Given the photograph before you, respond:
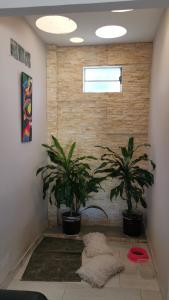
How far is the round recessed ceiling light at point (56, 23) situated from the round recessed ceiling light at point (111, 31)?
50cm

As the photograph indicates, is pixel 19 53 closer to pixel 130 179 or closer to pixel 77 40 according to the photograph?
pixel 77 40

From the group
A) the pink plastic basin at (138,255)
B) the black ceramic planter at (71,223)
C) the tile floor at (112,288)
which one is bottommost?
the tile floor at (112,288)

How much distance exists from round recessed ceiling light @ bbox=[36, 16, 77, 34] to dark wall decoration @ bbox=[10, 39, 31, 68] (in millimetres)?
354

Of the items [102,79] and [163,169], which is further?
[102,79]

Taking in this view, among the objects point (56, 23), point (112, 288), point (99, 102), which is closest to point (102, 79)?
point (99, 102)

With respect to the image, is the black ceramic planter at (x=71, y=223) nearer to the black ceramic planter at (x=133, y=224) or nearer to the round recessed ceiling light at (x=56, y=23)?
the black ceramic planter at (x=133, y=224)

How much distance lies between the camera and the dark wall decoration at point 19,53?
232 cm

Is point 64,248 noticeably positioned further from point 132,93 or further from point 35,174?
point 132,93

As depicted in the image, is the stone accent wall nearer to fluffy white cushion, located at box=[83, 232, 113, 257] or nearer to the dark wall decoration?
fluffy white cushion, located at box=[83, 232, 113, 257]

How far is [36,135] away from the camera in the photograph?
3.11 metres

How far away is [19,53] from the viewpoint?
248 cm

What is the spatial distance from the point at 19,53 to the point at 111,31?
49.3 inches

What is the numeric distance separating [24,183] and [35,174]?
38 cm

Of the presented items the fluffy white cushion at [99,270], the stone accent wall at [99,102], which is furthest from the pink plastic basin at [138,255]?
the stone accent wall at [99,102]
